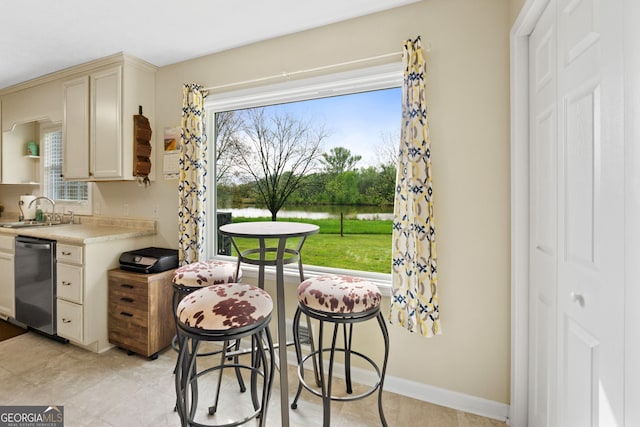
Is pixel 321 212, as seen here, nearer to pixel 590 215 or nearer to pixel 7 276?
pixel 590 215

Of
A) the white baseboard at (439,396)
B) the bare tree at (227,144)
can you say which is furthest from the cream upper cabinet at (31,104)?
the white baseboard at (439,396)

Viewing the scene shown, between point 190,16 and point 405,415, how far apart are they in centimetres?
290

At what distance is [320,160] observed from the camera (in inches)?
95.6

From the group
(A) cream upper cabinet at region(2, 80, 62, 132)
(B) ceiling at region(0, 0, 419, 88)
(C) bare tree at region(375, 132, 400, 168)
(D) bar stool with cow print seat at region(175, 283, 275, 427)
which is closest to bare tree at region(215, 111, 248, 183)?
(B) ceiling at region(0, 0, 419, 88)

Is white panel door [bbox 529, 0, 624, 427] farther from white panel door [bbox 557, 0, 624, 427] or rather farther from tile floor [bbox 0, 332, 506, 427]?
tile floor [bbox 0, 332, 506, 427]

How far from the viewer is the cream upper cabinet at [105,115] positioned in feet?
9.03

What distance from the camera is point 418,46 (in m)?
1.82

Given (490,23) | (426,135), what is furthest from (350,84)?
(490,23)

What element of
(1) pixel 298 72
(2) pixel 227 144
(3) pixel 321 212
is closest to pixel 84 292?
(2) pixel 227 144

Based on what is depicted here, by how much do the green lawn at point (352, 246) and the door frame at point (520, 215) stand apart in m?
0.79

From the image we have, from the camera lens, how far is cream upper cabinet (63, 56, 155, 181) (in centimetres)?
275

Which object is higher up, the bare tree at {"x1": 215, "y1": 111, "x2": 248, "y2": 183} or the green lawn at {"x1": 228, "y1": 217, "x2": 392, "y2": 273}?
the bare tree at {"x1": 215, "y1": 111, "x2": 248, "y2": 183}

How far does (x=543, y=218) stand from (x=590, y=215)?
1.44ft

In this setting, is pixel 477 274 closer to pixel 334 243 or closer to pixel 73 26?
pixel 334 243
